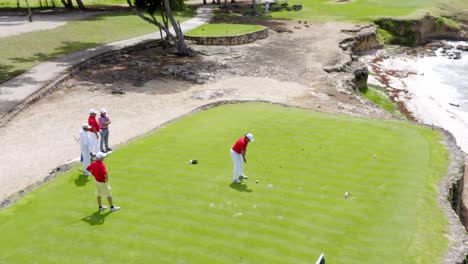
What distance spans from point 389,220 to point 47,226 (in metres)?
11.4

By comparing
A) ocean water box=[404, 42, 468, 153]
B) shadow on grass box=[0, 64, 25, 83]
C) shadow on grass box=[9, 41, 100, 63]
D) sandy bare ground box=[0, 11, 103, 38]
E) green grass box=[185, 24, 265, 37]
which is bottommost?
ocean water box=[404, 42, 468, 153]

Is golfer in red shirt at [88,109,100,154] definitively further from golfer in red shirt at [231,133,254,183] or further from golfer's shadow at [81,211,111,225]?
golfer in red shirt at [231,133,254,183]

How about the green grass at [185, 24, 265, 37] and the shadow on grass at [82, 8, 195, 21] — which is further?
the shadow on grass at [82, 8, 195, 21]

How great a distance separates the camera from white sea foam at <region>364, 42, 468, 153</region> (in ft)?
128

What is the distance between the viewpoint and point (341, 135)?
78.2 feet

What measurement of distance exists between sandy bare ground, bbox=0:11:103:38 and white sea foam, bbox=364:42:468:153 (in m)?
36.2

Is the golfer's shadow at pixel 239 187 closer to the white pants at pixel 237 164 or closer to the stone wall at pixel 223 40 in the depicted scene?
the white pants at pixel 237 164

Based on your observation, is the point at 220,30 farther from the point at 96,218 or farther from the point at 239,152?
the point at 96,218

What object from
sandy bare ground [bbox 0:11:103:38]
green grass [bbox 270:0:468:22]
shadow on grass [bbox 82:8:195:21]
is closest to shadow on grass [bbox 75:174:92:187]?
sandy bare ground [bbox 0:11:103:38]

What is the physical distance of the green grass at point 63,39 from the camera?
4041 cm

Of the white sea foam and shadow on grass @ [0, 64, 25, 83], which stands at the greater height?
shadow on grass @ [0, 64, 25, 83]

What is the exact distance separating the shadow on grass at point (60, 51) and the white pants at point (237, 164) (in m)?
29.3

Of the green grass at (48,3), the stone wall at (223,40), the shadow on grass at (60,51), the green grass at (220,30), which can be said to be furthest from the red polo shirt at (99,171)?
the green grass at (48,3)

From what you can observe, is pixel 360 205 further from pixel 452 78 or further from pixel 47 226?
pixel 452 78
